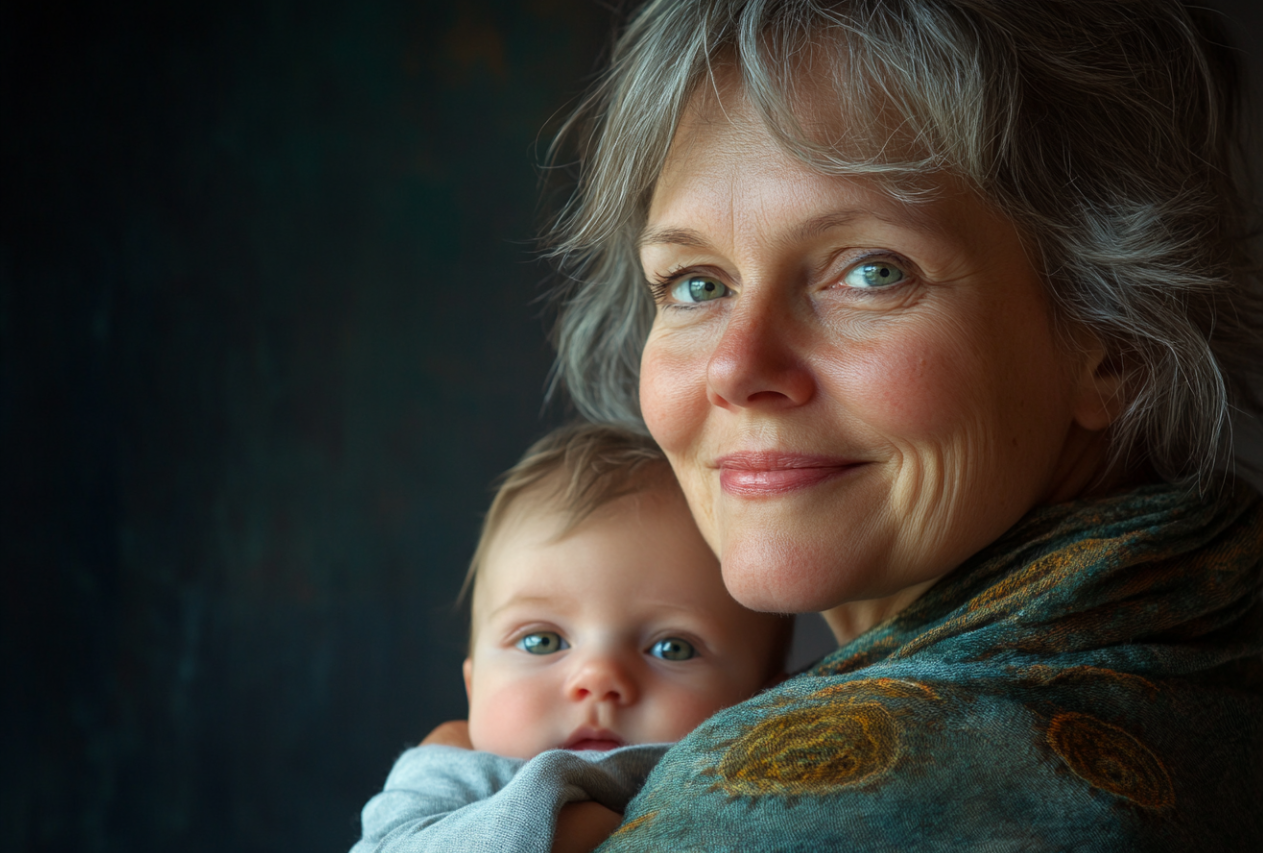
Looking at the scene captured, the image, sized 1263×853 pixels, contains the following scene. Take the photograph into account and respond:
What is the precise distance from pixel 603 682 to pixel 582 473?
31 cm

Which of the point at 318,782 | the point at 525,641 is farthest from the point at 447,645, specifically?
the point at 525,641

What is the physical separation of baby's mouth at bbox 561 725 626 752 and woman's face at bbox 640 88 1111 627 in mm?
337

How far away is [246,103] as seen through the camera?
238 cm

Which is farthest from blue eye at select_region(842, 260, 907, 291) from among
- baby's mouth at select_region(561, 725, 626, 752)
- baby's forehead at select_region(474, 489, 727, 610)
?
baby's mouth at select_region(561, 725, 626, 752)

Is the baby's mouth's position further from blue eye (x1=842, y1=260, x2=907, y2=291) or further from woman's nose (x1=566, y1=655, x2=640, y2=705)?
blue eye (x1=842, y1=260, x2=907, y2=291)

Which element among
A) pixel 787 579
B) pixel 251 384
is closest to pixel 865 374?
pixel 787 579

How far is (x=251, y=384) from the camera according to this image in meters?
2.44

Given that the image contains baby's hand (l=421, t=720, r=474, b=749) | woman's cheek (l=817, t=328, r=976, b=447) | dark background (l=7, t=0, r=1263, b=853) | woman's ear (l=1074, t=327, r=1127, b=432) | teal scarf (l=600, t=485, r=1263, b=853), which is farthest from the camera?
dark background (l=7, t=0, r=1263, b=853)

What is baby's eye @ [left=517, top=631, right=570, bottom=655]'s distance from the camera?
4.69 feet

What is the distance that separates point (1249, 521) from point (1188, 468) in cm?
10

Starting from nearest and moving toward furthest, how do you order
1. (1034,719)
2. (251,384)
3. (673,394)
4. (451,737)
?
(1034,719)
(673,394)
(451,737)
(251,384)

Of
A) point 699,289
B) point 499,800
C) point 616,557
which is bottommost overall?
point 499,800

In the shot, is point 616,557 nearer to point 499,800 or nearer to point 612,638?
point 612,638

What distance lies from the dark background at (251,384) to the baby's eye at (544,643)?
1244 mm
